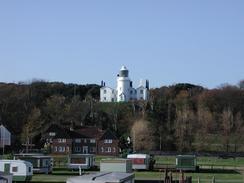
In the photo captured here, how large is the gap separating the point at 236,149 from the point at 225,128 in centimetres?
537

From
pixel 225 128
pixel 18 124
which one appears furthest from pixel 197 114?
pixel 18 124

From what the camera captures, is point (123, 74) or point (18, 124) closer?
point (18, 124)

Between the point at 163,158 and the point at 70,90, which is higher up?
the point at 70,90

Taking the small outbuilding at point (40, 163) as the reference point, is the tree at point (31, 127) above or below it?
above

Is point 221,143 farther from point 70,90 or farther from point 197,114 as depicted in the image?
point 70,90

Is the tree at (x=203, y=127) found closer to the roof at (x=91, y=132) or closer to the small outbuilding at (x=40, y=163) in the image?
the roof at (x=91, y=132)

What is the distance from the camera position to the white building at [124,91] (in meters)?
147

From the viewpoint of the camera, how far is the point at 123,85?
482 feet

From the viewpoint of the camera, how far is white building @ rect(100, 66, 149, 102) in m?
147

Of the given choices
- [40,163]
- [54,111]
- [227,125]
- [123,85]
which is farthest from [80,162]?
[123,85]

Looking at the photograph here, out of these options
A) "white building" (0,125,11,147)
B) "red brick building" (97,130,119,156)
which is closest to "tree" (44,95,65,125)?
"red brick building" (97,130,119,156)

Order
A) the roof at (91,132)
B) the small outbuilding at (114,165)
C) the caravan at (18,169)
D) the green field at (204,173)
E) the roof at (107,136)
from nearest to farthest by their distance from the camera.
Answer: the caravan at (18,169), the small outbuilding at (114,165), the green field at (204,173), the roof at (107,136), the roof at (91,132)

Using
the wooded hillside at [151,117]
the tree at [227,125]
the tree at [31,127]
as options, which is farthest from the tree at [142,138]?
the tree at [31,127]

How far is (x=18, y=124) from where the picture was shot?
4104 inches
